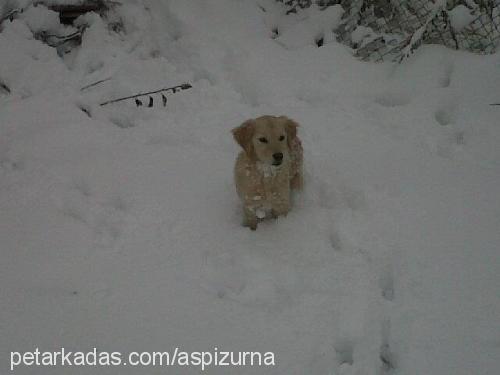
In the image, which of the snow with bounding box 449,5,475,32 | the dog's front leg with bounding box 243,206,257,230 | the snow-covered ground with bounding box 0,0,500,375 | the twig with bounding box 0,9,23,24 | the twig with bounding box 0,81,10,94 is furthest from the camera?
the twig with bounding box 0,9,23,24

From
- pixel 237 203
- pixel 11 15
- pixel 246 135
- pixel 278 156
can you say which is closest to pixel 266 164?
pixel 278 156

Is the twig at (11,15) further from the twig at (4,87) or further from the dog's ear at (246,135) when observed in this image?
the dog's ear at (246,135)

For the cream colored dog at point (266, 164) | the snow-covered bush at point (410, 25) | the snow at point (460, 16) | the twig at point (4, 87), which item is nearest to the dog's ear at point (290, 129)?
the cream colored dog at point (266, 164)

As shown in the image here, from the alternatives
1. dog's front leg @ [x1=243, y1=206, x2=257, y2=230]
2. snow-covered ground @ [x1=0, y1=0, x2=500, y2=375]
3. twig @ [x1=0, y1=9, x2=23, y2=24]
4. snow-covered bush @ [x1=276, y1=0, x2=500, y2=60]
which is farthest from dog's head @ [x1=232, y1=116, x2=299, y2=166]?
twig @ [x1=0, y1=9, x2=23, y2=24]

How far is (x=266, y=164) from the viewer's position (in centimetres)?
272

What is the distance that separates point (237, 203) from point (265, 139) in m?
0.81

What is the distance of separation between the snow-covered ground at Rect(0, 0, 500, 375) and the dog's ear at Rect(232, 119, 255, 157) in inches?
25.8

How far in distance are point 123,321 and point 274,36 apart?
13.5 feet

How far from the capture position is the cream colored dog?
2658 millimetres

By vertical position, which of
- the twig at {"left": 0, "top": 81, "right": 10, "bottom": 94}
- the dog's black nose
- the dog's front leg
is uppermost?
the twig at {"left": 0, "top": 81, "right": 10, "bottom": 94}

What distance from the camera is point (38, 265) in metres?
2.60

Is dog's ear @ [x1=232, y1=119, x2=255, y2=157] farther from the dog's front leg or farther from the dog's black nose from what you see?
the dog's front leg

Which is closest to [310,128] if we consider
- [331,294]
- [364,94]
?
[364,94]

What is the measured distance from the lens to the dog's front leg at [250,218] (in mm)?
2912
